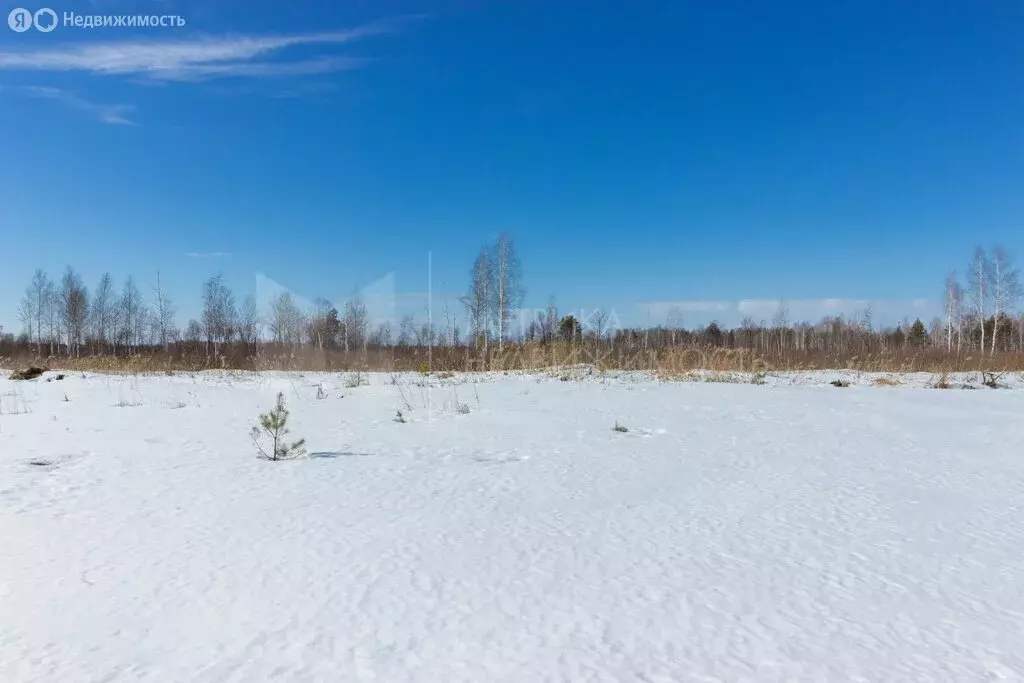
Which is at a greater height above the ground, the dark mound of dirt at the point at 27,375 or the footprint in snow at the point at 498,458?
the dark mound of dirt at the point at 27,375

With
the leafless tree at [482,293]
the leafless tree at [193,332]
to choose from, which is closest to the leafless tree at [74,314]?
the leafless tree at [193,332]

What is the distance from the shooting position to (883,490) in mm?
3086

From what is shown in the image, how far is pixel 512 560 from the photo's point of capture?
2121 mm

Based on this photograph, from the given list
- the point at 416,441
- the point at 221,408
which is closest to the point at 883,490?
the point at 416,441

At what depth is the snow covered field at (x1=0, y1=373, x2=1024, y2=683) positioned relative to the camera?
149cm

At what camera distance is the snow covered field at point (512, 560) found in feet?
4.89

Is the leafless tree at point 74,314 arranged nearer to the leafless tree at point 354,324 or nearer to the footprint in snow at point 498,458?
the leafless tree at point 354,324

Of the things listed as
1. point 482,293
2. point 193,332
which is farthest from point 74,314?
point 482,293

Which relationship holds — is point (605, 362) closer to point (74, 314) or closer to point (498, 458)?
point (498, 458)

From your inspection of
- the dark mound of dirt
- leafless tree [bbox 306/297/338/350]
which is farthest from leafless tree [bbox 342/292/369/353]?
the dark mound of dirt

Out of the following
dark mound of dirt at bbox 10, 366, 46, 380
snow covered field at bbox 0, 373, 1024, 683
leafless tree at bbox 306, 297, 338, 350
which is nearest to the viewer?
snow covered field at bbox 0, 373, 1024, 683

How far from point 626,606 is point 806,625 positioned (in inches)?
20.5

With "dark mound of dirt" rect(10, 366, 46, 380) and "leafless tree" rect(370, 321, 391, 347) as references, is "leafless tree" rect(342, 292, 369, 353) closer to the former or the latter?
"leafless tree" rect(370, 321, 391, 347)

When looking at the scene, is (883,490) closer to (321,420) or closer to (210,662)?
(210,662)
